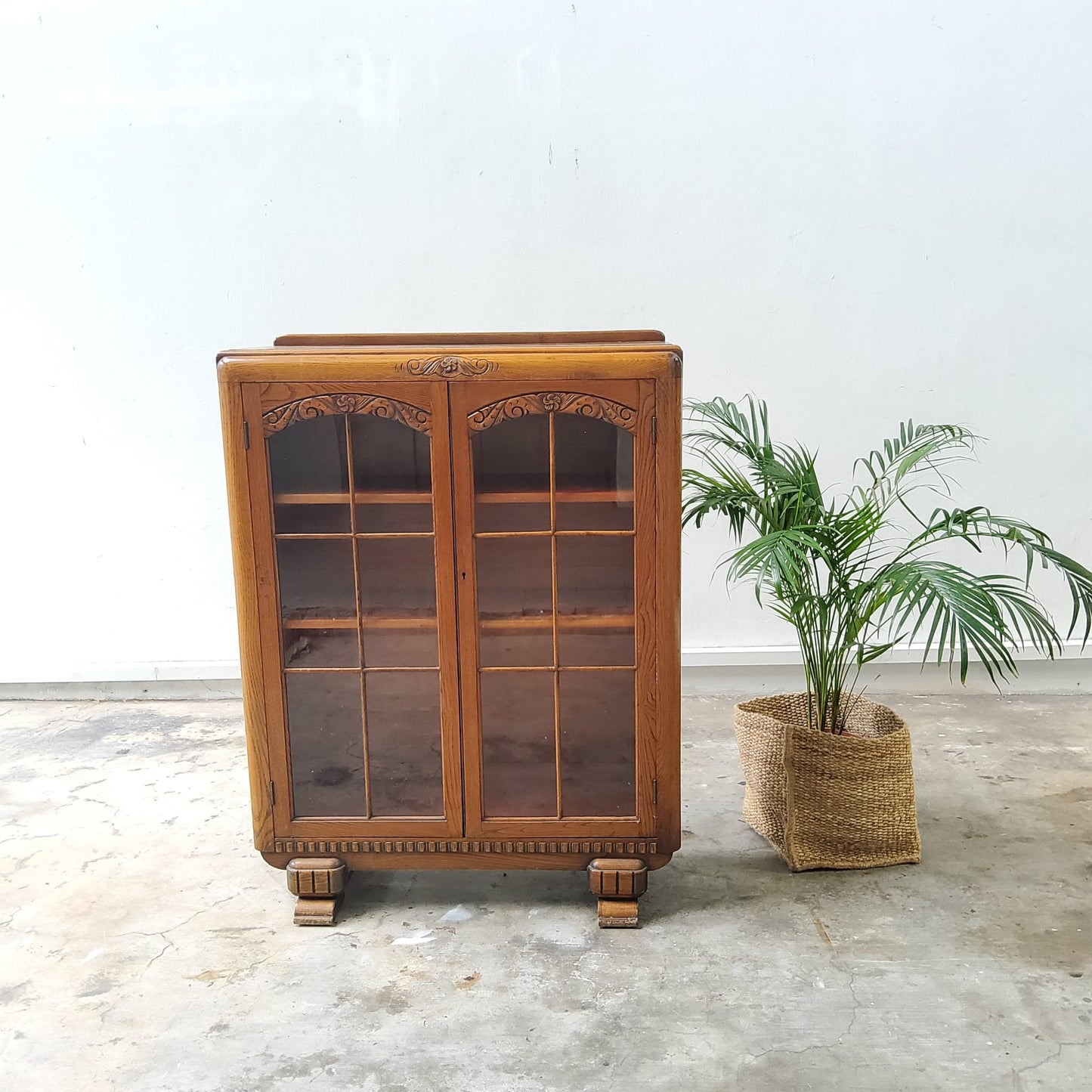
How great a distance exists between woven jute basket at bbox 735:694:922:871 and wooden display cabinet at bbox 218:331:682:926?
38 centimetres

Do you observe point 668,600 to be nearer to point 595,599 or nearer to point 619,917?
point 595,599

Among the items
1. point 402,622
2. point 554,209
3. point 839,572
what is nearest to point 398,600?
point 402,622

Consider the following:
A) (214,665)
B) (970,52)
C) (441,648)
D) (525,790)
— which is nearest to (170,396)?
(214,665)

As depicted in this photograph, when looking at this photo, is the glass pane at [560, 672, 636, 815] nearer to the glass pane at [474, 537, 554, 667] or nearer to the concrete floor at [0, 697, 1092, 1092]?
the glass pane at [474, 537, 554, 667]

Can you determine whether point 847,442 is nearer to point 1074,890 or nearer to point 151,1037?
point 1074,890

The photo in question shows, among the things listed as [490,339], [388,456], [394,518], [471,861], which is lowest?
[471,861]

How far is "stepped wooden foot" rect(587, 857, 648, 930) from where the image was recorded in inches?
89.7

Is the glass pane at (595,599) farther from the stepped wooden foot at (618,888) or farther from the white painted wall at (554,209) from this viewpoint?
the white painted wall at (554,209)

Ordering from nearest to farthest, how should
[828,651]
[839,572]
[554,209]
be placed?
1. [839,572]
2. [828,651]
3. [554,209]

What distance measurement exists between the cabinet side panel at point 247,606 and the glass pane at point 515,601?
491 mm

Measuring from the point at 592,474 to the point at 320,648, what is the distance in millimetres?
710

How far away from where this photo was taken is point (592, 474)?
2.19 m

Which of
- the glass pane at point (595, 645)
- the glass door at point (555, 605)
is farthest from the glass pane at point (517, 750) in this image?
the glass pane at point (595, 645)

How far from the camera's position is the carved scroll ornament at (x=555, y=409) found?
2.15m
